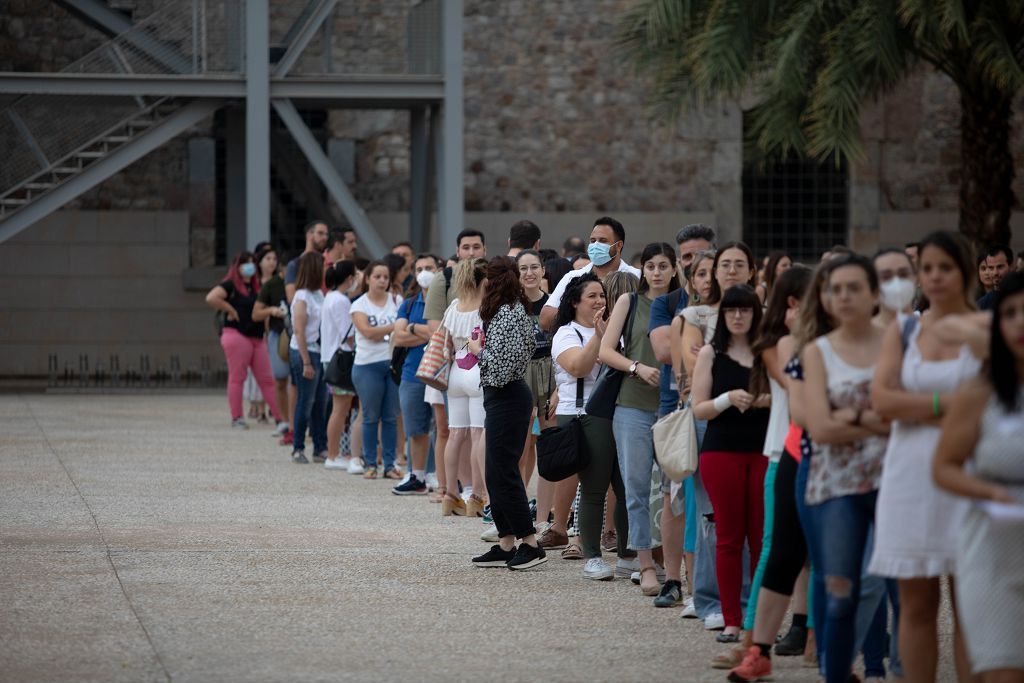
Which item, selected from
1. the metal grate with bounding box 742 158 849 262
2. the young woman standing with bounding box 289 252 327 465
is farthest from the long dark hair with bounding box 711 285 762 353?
the metal grate with bounding box 742 158 849 262

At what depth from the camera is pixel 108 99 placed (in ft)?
65.1

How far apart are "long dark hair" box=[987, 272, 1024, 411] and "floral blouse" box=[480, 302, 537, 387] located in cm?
445

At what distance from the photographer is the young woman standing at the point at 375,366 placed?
12453 millimetres

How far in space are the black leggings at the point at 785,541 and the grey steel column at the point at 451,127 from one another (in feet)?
44.9

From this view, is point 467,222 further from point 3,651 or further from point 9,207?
point 3,651

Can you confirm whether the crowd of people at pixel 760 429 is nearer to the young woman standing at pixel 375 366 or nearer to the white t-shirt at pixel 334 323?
the young woman standing at pixel 375 366

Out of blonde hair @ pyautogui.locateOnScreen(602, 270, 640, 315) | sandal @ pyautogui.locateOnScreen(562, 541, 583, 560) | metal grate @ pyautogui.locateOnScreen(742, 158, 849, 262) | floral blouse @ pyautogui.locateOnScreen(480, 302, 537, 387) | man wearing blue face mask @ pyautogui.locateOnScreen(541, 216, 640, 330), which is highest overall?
metal grate @ pyautogui.locateOnScreen(742, 158, 849, 262)

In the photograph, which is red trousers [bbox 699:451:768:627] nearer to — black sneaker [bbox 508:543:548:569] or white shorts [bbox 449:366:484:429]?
black sneaker [bbox 508:543:548:569]

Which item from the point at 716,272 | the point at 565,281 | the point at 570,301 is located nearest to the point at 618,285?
the point at 570,301

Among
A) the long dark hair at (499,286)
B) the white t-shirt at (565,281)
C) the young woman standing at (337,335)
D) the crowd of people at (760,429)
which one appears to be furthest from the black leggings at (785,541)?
the young woman standing at (337,335)

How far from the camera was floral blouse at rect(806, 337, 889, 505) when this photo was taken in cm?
533

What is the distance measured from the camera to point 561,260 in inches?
413

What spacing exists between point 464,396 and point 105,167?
10328mm

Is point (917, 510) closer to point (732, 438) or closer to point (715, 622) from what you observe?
point (732, 438)
